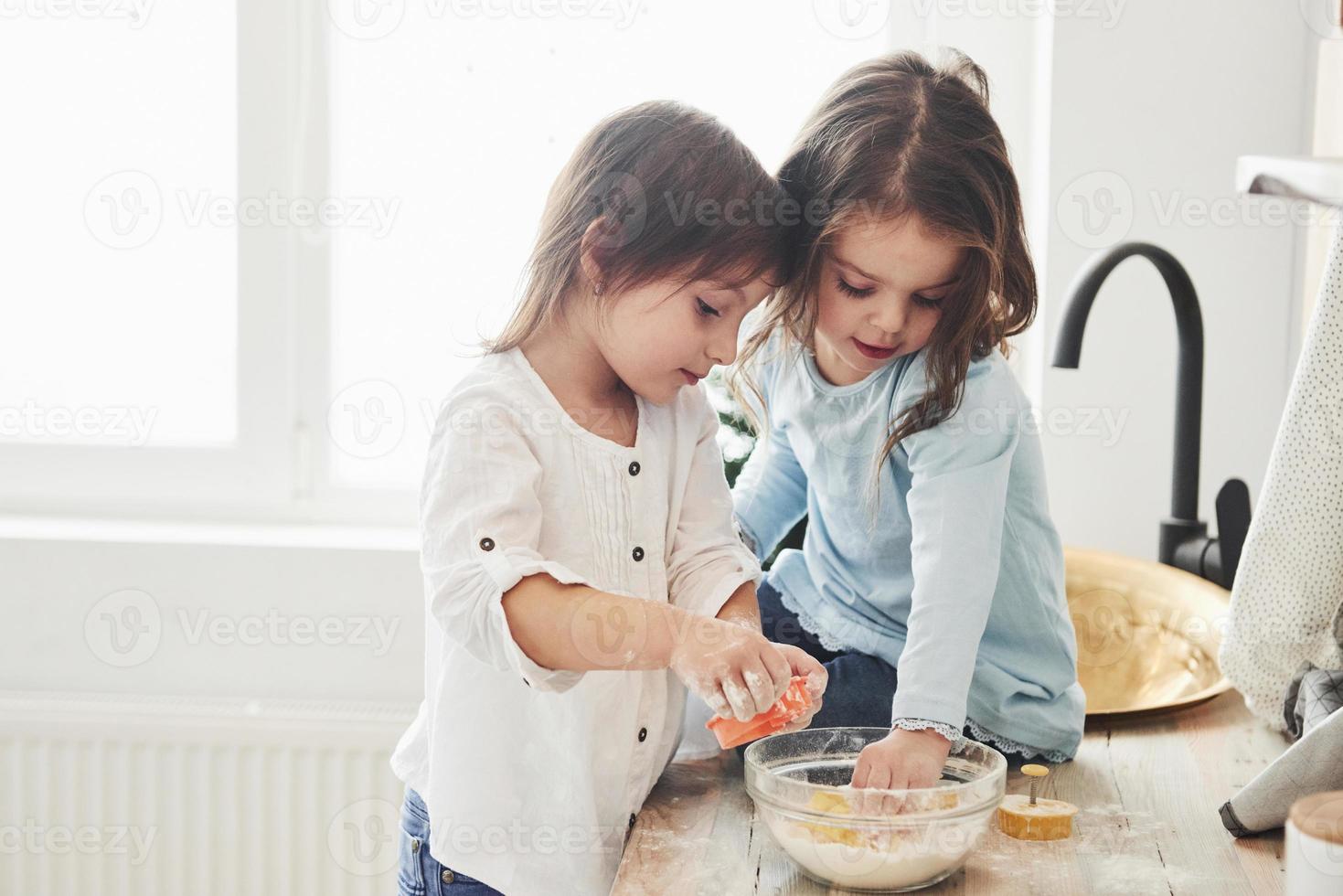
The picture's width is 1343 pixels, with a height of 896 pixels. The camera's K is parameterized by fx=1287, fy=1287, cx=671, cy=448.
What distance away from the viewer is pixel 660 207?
94 cm

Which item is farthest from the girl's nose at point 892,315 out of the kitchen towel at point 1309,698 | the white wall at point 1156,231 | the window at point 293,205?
the window at point 293,205

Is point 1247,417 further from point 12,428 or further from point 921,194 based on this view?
point 12,428

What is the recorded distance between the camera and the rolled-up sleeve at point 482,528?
88cm

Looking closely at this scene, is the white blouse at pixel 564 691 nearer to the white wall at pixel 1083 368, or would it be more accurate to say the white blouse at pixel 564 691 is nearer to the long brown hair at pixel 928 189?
the long brown hair at pixel 928 189

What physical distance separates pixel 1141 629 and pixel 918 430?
0.51 metres

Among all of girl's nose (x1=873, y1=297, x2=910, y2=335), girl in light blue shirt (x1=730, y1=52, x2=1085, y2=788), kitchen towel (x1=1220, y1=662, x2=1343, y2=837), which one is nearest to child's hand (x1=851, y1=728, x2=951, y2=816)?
girl in light blue shirt (x1=730, y1=52, x2=1085, y2=788)

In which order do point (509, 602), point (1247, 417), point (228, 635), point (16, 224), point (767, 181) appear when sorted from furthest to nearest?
1. point (16, 224)
2. point (228, 635)
3. point (1247, 417)
4. point (767, 181)
5. point (509, 602)

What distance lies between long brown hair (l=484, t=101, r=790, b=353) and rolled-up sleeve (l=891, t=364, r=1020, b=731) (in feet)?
0.67

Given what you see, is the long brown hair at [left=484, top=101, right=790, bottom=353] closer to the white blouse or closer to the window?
the white blouse

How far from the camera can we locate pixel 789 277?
1.05 meters

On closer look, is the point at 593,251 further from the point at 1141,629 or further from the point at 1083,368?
the point at 1083,368

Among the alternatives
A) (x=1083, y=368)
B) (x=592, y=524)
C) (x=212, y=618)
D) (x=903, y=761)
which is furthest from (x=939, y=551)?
(x=212, y=618)

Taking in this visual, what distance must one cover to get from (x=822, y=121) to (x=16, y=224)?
1.54 meters

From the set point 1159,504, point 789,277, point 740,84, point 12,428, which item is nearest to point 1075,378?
point 1159,504
